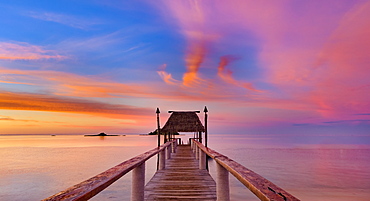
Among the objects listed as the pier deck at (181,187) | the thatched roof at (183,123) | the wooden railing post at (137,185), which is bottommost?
the pier deck at (181,187)

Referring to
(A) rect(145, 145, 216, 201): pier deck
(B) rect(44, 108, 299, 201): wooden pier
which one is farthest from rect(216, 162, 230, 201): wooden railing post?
(A) rect(145, 145, 216, 201): pier deck

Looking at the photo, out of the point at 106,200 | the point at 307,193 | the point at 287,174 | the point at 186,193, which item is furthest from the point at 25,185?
the point at 287,174

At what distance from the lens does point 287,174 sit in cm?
2223

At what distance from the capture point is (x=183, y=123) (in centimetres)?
2252

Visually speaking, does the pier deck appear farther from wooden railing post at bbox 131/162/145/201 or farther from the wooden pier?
wooden railing post at bbox 131/162/145/201

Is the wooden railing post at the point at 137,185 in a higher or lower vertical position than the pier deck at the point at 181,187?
higher

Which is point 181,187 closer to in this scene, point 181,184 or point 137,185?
point 181,184

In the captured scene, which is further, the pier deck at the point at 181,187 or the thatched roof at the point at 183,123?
the thatched roof at the point at 183,123

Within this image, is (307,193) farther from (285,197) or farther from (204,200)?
(285,197)

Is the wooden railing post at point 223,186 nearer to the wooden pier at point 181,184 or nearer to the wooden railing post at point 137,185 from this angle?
the wooden pier at point 181,184

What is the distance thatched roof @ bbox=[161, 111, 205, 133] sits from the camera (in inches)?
875

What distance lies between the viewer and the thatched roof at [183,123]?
72.9 feet

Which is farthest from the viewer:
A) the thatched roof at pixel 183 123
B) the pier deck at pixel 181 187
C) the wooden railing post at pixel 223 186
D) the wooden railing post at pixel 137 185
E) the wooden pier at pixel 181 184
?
the thatched roof at pixel 183 123

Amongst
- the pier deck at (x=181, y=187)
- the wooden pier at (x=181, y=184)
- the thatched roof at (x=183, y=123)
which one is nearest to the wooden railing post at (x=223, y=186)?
the wooden pier at (x=181, y=184)
